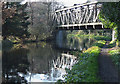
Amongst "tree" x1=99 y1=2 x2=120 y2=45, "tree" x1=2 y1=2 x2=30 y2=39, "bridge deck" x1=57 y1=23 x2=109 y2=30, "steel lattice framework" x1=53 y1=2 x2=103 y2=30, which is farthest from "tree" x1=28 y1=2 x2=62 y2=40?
"tree" x1=99 y1=2 x2=120 y2=45

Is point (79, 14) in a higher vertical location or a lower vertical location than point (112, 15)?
higher

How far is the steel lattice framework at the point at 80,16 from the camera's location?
83.5 ft

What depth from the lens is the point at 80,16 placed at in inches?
1150

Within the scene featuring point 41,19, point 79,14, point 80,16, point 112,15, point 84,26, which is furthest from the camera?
point 41,19

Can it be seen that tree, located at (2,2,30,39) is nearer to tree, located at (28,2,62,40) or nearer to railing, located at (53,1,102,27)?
tree, located at (28,2,62,40)

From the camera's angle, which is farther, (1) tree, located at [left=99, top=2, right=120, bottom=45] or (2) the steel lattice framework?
(2) the steel lattice framework

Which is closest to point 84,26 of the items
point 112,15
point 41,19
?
point 41,19

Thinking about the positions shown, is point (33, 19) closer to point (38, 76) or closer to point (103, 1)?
point (103, 1)

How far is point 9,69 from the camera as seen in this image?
11289mm

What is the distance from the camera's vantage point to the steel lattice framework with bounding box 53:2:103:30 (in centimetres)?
2545

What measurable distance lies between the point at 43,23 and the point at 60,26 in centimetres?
430

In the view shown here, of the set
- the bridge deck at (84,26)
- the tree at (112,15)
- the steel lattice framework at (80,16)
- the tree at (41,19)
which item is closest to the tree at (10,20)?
the tree at (41,19)

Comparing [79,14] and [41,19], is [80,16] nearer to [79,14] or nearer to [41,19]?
[79,14]

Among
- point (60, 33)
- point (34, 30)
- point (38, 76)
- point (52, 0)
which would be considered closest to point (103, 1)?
point (38, 76)
